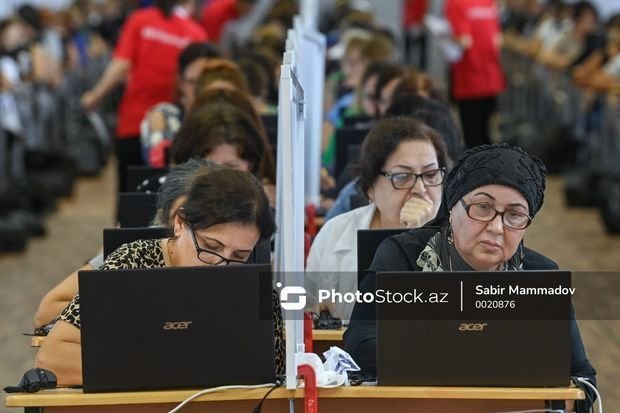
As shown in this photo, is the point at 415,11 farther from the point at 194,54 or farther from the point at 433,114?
the point at 433,114

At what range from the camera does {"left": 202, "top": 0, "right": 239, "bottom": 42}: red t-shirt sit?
470 inches

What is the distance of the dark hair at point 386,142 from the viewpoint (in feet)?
14.2

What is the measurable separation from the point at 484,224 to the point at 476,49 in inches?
316

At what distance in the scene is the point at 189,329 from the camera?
2.93m

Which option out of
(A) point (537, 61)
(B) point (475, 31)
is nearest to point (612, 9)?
(A) point (537, 61)

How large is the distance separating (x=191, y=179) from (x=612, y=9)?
15.7 metres

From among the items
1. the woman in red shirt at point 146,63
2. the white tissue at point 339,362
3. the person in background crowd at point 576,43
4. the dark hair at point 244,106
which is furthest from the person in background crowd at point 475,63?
the white tissue at point 339,362

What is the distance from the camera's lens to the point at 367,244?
12.5 feet

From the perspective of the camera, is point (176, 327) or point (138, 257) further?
point (138, 257)

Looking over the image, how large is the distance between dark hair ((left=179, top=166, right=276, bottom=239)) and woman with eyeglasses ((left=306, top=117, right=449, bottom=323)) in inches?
35.8

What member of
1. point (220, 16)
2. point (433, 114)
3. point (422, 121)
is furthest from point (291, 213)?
point (220, 16)

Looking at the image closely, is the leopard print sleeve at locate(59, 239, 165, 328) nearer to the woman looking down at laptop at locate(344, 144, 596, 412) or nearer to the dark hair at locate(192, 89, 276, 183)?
the woman looking down at laptop at locate(344, 144, 596, 412)

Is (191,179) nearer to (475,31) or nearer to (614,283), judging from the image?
(614,283)

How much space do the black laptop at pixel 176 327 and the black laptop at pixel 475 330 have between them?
0.89ft
